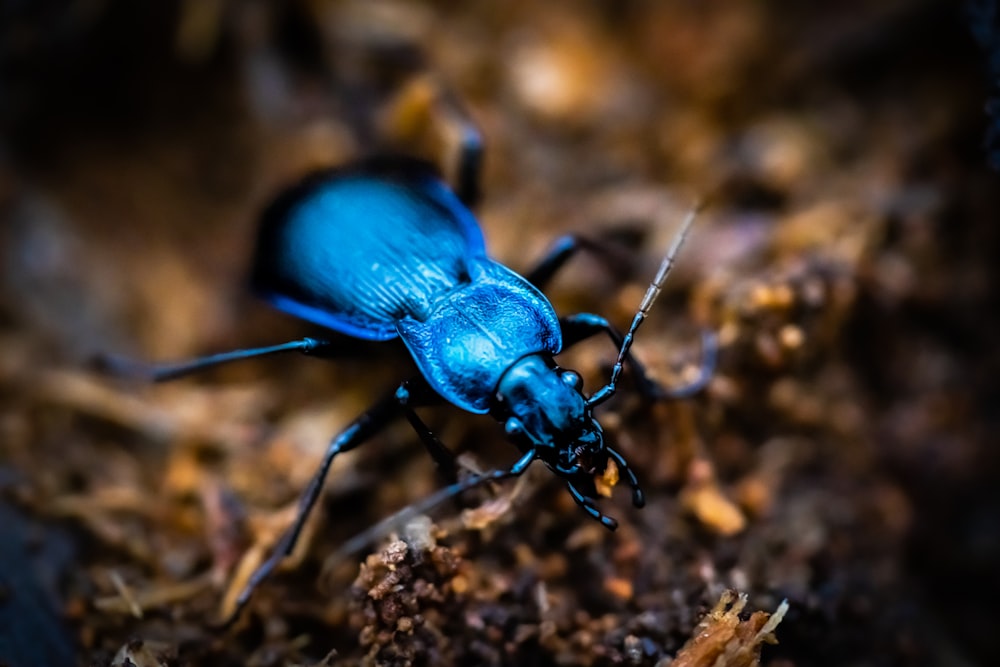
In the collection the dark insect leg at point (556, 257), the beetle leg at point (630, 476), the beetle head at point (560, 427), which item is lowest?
the beetle leg at point (630, 476)

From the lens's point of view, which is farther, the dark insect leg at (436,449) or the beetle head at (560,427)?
the dark insect leg at (436,449)

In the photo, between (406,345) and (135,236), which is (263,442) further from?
(135,236)

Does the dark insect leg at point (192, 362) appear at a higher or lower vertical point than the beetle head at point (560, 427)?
higher

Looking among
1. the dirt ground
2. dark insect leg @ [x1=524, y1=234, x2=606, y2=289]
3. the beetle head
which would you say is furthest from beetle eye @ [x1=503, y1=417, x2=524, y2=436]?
dark insect leg @ [x1=524, y1=234, x2=606, y2=289]

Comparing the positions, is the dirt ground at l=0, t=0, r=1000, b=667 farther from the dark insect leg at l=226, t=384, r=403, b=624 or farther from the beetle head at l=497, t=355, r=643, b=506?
the beetle head at l=497, t=355, r=643, b=506

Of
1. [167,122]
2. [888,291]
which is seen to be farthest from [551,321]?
[167,122]

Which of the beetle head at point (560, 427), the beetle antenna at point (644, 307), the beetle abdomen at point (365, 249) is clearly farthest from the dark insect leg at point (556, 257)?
the beetle head at point (560, 427)

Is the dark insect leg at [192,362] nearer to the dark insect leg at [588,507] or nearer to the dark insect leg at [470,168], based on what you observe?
the dark insect leg at [470,168]
